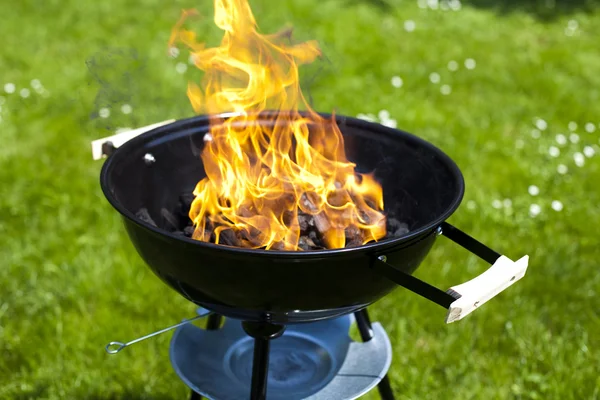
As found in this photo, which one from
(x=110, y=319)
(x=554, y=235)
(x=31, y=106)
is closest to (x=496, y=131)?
(x=554, y=235)

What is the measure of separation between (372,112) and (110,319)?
2.46 meters

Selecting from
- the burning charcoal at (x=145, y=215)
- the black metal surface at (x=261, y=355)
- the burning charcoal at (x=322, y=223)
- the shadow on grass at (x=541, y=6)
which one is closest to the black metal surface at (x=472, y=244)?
the burning charcoal at (x=322, y=223)

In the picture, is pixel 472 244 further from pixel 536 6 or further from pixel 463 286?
pixel 536 6

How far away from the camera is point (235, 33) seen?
2080 mm

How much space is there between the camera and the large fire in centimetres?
202

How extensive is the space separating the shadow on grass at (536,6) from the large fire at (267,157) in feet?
15.2

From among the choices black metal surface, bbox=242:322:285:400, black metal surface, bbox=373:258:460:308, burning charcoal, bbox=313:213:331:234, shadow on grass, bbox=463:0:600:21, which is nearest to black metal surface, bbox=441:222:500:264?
black metal surface, bbox=373:258:460:308

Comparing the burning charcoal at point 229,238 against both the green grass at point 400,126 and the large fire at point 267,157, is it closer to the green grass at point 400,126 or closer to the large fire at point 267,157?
the large fire at point 267,157

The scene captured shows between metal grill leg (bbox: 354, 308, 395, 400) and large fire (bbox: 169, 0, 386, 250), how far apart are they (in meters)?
0.36

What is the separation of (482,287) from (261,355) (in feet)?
2.20

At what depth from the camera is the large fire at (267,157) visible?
2.02m

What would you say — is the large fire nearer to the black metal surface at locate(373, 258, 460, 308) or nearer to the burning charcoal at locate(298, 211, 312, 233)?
the burning charcoal at locate(298, 211, 312, 233)

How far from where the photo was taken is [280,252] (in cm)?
151

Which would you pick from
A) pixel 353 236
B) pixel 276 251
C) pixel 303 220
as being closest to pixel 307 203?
pixel 303 220
